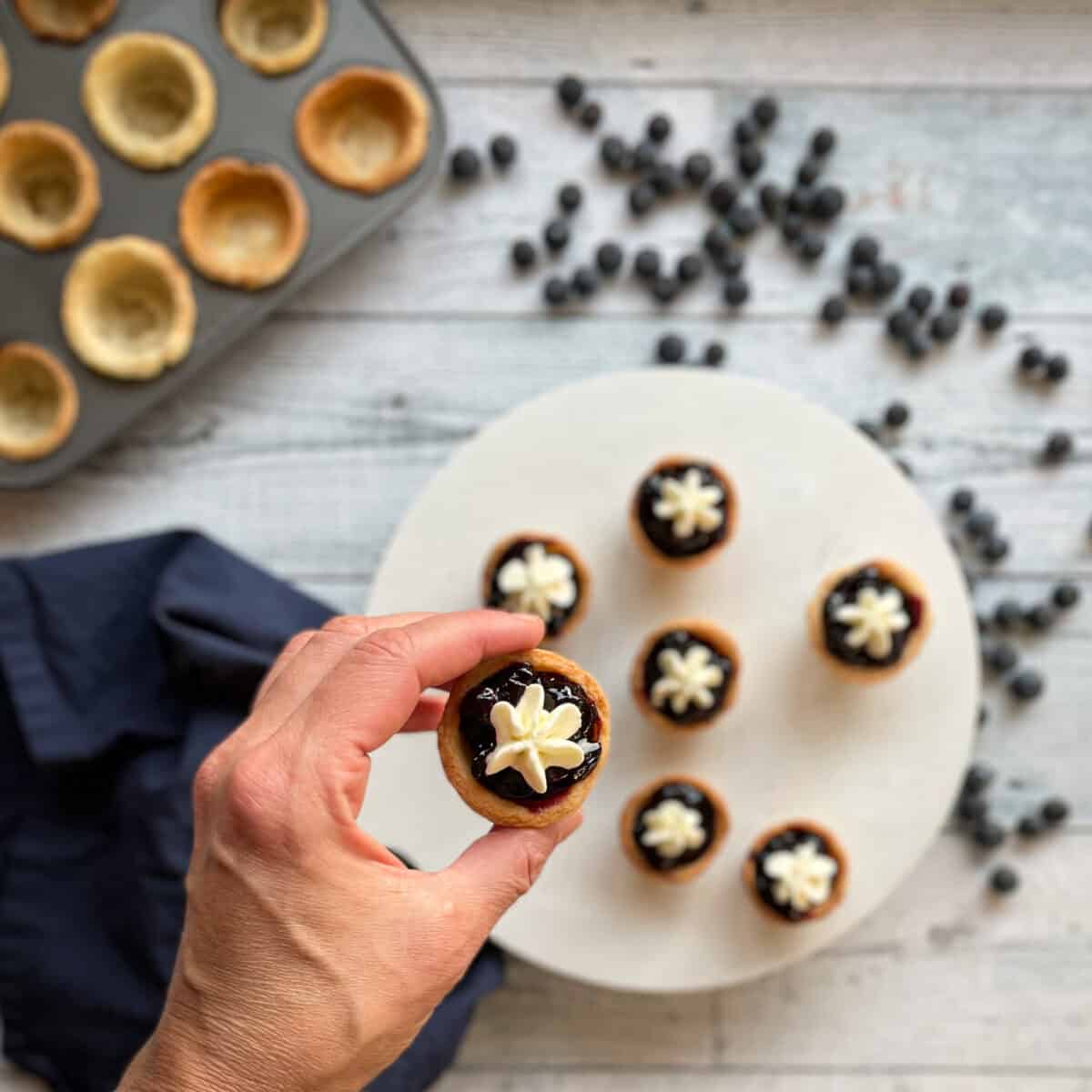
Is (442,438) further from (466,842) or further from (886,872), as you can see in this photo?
(886,872)

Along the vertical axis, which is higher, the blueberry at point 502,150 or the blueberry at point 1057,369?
the blueberry at point 502,150

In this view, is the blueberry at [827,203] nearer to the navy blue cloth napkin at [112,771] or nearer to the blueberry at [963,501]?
the blueberry at [963,501]

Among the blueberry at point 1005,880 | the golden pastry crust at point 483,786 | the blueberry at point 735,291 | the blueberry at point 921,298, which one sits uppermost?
the blueberry at point 735,291

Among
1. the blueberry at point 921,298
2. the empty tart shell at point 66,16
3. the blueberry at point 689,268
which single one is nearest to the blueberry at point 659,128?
the blueberry at point 689,268

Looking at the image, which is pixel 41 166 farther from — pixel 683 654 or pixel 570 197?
pixel 683 654

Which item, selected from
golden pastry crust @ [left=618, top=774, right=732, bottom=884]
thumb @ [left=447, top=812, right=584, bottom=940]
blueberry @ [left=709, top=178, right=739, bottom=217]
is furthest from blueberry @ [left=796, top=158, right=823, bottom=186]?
thumb @ [left=447, top=812, right=584, bottom=940]

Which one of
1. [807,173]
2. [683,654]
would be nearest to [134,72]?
[807,173]

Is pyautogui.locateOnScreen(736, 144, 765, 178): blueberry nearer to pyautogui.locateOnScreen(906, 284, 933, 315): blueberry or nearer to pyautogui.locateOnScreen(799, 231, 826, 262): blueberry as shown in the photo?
pyautogui.locateOnScreen(799, 231, 826, 262): blueberry
